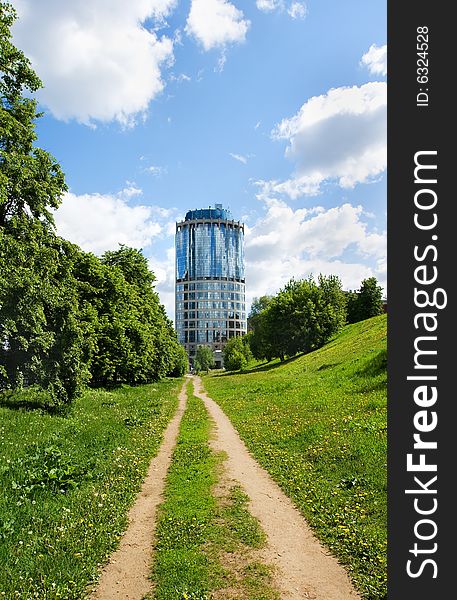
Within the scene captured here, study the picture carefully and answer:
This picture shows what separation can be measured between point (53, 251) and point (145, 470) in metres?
13.5

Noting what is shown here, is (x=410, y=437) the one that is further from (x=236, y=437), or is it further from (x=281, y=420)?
(x=281, y=420)

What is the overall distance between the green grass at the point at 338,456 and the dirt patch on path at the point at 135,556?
3.54m

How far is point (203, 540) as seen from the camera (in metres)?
8.66

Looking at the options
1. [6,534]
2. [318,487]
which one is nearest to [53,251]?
[6,534]

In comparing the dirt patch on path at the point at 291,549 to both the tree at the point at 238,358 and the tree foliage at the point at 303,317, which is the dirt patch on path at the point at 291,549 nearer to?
the tree foliage at the point at 303,317

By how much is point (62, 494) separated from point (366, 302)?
84700 millimetres

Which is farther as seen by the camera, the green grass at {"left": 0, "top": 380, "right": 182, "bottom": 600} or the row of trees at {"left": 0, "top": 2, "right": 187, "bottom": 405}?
the row of trees at {"left": 0, "top": 2, "right": 187, "bottom": 405}

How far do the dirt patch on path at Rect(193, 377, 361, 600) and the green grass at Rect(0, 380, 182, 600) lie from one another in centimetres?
321

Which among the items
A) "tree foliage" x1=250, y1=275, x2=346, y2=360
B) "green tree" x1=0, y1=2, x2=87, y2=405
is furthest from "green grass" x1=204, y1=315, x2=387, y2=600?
"tree foliage" x1=250, y1=275, x2=346, y2=360

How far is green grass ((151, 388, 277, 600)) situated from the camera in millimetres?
7074

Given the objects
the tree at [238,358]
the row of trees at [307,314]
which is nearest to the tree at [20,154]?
the row of trees at [307,314]

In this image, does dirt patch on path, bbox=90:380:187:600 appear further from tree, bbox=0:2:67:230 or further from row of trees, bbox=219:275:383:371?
row of trees, bbox=219:275:383:371

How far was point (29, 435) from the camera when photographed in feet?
55.6

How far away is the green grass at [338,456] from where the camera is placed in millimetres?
8391
